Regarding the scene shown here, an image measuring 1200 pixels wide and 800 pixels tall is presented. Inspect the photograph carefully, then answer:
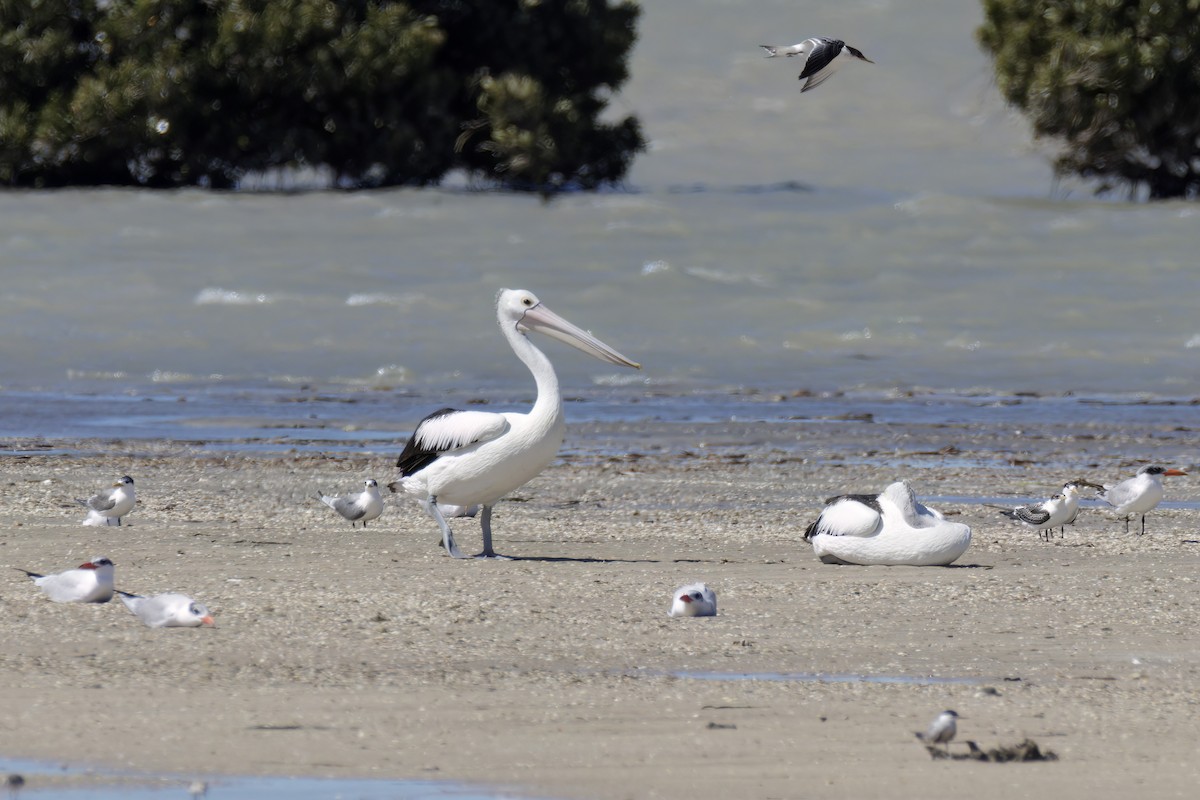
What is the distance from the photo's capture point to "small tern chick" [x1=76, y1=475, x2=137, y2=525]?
29.6 feet

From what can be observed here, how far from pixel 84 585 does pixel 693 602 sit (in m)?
2.21

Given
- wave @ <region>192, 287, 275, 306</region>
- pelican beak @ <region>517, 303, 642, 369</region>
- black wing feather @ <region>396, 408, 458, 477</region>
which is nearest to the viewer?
black wing feather @ <region>396, 408, 458, 477</region>

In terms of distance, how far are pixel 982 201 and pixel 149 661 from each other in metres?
31.8

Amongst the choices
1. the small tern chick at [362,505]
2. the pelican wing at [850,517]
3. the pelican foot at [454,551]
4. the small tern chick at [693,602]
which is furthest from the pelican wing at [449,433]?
the small tern chick at [693,602]

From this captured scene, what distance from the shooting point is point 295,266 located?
2966cm

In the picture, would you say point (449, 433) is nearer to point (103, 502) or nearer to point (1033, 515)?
point (103, 502)

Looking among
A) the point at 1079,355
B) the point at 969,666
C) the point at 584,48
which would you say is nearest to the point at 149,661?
the point at 969,666

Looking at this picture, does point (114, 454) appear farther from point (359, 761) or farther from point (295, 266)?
point (295, 266)

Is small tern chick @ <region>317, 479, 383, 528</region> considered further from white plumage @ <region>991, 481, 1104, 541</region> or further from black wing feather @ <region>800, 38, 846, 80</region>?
white plumage @ <region>991, 481, 1104, 541</region>

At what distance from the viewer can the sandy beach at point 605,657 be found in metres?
4.77

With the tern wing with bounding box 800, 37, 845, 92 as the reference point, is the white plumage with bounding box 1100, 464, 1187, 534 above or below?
below

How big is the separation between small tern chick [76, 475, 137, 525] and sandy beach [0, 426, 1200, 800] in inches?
7.3

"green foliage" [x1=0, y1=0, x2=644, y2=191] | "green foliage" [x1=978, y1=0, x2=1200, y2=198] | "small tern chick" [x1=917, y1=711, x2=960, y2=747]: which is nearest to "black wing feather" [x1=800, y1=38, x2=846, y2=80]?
"small tern chick" [x1=917, y1=711, x2=960, y2=747]

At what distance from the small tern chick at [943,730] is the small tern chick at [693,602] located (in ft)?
6.12
